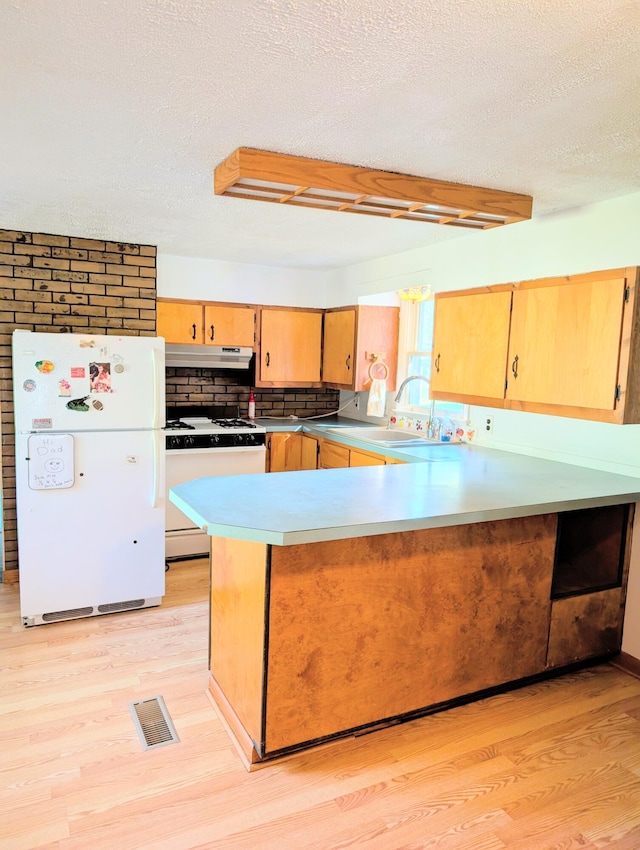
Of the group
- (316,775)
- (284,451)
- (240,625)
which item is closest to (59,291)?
(284,451)

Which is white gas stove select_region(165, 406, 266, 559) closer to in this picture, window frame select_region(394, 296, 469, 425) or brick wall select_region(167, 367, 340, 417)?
brick wall select_region(167, 367, 340, 417)

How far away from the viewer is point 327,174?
2.18m

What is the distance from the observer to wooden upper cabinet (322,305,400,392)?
4.55 metres

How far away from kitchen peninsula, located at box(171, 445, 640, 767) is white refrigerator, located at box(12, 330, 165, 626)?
1.04m

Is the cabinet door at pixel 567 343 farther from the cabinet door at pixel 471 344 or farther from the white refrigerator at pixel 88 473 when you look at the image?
the white refrigerator at pixel 88 473

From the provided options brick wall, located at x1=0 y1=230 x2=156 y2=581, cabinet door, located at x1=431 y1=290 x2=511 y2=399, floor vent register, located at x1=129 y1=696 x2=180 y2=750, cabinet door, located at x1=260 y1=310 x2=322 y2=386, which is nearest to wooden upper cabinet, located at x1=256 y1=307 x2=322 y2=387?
cabinet door, located at x1=260 y1=310 x2=322 y2=386

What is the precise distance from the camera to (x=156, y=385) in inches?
131

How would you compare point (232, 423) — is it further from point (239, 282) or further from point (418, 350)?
point (418, 350)

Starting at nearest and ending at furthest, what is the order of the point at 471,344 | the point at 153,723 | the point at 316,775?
the point at 316,775
the point at 153,723
the point at 471,344

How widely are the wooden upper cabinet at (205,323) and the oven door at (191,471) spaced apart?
0.92m

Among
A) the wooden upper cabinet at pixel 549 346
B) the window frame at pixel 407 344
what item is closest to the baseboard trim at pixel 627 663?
the wooden upper cabinet at pixel 549 346

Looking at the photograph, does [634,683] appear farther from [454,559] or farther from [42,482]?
[42,482]

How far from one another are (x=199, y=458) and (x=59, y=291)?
1.45m

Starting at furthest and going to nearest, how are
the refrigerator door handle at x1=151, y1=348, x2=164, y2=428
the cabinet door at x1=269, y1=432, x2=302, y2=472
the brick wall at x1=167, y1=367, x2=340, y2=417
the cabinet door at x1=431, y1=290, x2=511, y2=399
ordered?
the brick wall at x1=167, y1=367, x2=340, y2=417 → the cabinet door at x1=269, y1=432, x2=302, y2=472 → the refrigerator door handle at x1=151, y1=348, x2=164, y2=428 → the cabinet door at x1=431, y1=290, x2=511, y2=399
